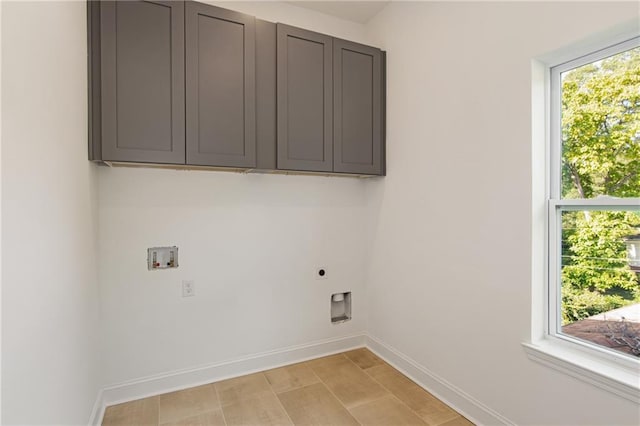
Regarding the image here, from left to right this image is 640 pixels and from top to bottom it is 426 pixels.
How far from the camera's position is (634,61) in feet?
4.55

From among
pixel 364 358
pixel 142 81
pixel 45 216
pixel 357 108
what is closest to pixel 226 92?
pixel 142 81

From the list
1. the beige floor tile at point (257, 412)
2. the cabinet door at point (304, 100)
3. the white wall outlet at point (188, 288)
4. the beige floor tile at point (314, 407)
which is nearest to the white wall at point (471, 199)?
the cabinet door at point (304, 100)

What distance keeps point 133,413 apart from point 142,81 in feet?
6.56

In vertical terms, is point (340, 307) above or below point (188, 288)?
below

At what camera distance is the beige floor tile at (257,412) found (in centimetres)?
194

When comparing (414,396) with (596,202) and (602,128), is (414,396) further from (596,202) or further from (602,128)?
(602,128)

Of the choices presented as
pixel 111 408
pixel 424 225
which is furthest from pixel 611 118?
pixel 111 408

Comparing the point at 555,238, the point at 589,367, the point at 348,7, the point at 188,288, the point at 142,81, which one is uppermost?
the point at 348,7

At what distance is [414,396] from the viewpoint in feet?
7.15

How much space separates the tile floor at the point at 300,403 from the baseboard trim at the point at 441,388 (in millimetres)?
44

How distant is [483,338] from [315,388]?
1163 mm

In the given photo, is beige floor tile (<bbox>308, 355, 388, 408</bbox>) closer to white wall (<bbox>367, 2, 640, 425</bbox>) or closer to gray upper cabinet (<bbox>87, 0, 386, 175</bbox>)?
white wall (<bbox>367, 2, 640, 425</bbox>)

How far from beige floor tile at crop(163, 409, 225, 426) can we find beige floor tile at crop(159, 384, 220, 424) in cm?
3

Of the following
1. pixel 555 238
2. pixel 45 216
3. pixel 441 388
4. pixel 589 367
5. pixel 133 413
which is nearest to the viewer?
pixel 45 216
